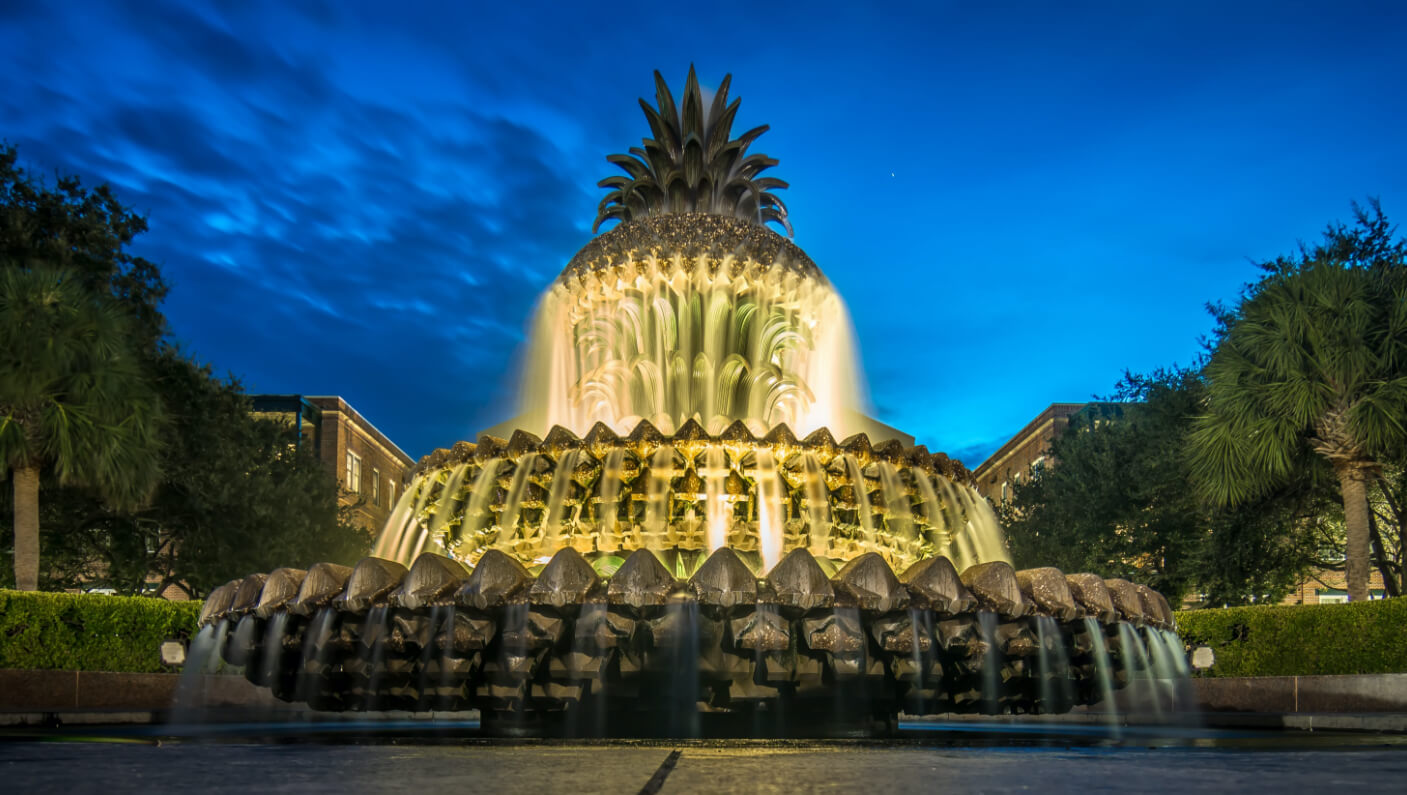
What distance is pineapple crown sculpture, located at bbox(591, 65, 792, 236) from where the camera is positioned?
1183 cm

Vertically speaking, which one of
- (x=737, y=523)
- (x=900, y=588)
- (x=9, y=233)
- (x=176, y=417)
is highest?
(x=9, y=233)

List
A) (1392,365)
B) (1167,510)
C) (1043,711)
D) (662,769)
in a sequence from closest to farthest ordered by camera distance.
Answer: (662,769), (1043,711), (1392,365), (1167,510)

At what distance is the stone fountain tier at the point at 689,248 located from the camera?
10.9 metres

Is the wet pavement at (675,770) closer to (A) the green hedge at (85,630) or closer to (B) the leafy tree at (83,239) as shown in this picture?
(A) the green hedge at (85,630)

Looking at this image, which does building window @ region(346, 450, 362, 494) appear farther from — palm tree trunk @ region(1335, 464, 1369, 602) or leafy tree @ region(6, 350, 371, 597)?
palm tree trunk @ region(1335, 464, 1369, 602)

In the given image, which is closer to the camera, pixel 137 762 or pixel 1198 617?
pixel 137 762

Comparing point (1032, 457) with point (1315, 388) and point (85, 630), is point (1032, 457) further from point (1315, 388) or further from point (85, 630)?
point (85, 630)

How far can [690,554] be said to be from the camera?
28.7ft

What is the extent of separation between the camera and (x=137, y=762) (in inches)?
157

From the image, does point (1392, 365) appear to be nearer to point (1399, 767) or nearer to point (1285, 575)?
point (1285, 575)

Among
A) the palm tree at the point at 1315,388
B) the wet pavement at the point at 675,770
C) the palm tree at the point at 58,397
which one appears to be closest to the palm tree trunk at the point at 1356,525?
the palm tree at the point at 1315,388

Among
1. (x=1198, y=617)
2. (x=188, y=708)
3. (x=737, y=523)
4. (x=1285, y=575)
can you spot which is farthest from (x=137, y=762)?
(x=1285, y=575)

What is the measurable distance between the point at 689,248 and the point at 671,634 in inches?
204

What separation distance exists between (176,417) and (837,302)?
22004 millimetres
